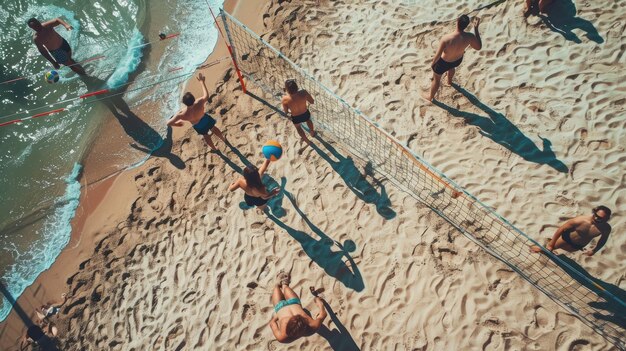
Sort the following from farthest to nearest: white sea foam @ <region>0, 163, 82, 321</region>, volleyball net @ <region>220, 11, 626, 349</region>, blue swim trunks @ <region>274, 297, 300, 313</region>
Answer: white sea foam @ <region>0, 163, 82, 321</region>, blue swim trunks @ <region>274, 297, 300, 313</region>, volleyball net @ <region>220, 11, 626, 349</region>

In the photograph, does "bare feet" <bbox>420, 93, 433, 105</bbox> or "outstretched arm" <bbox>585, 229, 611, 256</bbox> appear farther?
"bare feet" <bbox>420, 93, 433, 105</bbox>

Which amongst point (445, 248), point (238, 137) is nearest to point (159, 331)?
point (238, 137)

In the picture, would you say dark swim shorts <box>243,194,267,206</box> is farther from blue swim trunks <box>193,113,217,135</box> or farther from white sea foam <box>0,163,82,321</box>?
white sea foam <box>0,163,82,321</box>

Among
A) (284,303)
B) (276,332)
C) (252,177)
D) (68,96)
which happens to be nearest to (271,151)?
(252,177)

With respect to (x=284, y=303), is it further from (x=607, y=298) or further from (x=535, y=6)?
(x=535, y=6)

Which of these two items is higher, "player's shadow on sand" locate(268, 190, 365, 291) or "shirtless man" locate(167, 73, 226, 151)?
"shirtless man" locate(167, 73, 226, 151)

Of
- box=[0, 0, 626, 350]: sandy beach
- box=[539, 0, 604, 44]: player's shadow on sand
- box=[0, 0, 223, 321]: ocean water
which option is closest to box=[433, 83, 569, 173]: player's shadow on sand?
box=[0, 0, 626, 350]: sandy beach
